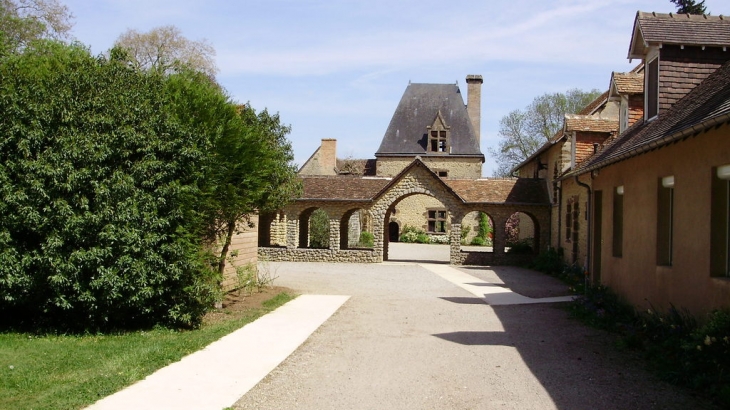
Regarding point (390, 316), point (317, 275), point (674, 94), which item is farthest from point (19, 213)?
point (317, 275)

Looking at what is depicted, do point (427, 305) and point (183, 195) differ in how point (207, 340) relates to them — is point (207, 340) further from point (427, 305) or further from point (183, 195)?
point (427, 305)

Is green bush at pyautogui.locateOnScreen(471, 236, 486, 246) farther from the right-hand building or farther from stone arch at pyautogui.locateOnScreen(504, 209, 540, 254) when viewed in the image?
the right-hand building

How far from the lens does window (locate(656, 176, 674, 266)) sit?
32.8 ft

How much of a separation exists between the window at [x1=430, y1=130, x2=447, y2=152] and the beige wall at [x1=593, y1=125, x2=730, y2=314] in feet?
118

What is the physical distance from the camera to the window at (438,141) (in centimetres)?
4872

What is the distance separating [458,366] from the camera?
808 cm

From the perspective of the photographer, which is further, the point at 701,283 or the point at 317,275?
the point at 317,275

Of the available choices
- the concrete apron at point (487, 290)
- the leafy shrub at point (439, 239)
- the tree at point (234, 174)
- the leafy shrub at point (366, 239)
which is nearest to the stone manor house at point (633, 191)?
the concrete apron at point (487, 290)

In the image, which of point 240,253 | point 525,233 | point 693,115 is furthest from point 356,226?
point 693,115

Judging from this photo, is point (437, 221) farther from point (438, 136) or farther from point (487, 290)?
point (487, 290)

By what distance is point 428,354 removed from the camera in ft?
29.1

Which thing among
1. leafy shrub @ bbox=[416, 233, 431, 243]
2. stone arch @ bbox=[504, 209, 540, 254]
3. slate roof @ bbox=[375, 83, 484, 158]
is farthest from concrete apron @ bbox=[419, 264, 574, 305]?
slate roof @ bbox=[375, 83, 484, 158]

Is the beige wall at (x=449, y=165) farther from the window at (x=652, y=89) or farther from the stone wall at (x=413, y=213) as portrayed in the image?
the window at (x=652, y=89)

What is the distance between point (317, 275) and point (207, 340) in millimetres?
12641
